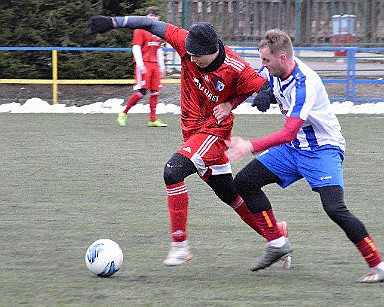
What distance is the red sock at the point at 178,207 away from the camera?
5859 mm

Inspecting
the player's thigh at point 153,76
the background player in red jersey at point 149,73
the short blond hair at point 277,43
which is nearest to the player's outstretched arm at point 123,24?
the short blond hair at point 277,43

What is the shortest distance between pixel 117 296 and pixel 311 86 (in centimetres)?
172

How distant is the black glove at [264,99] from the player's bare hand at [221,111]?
0.34m

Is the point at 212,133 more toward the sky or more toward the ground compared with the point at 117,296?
more toward the sky

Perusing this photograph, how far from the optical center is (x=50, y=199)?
8383 mm

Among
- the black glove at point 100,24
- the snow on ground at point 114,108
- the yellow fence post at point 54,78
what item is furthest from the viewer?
the yellow fence post at point 54,78

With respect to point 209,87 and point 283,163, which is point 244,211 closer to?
point 283,163

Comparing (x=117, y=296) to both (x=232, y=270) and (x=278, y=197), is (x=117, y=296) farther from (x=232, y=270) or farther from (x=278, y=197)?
(x=278, y=197)

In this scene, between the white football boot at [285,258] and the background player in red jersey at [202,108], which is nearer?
the background player in red jersey at [202,108]

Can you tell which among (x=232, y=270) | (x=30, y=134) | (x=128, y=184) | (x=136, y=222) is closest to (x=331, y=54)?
(x=30, y=134)

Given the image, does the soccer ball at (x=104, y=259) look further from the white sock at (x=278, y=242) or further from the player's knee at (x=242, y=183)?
the white sock at (x=278, y=242)

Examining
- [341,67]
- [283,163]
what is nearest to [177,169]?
[283,163]

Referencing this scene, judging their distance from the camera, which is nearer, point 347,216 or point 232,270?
point 347,216

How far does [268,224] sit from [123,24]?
5.61ft
